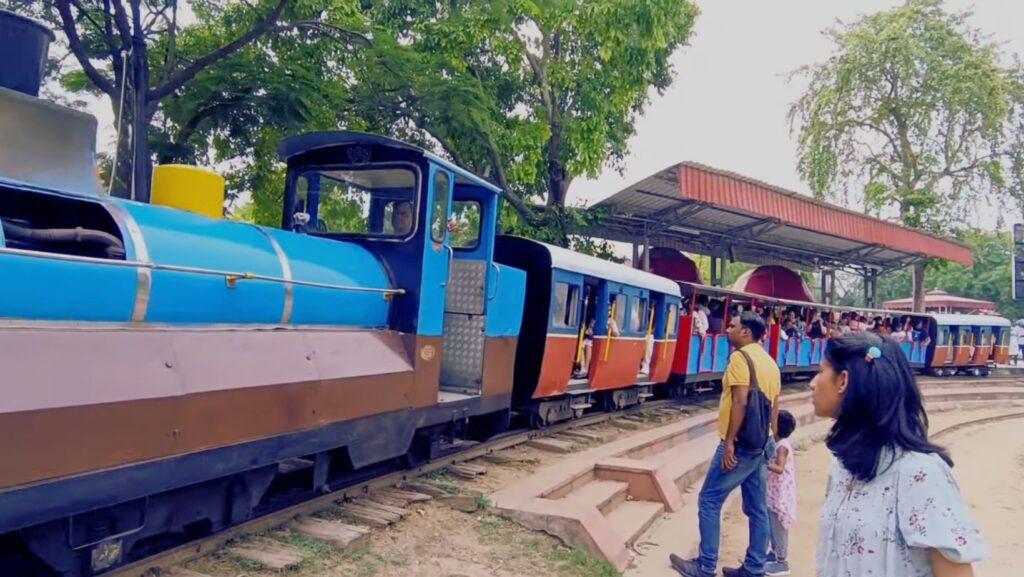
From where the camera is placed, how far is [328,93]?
33.2ft

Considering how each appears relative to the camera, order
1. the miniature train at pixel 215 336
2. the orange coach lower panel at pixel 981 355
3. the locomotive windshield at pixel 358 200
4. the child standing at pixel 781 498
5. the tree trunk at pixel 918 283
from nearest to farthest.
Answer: the miniature train at pixel 215 336, the child standing at pixel 781 498, the locomotive windshield at pixel 358 200, the tree trunk at pixel 918 283, the orange coach lower panel at pixel 981 355

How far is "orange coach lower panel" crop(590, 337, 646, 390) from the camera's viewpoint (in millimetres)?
10461

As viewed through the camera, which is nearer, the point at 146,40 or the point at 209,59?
the point at 209,59

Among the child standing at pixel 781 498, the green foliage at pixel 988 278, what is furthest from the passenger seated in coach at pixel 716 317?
the green foliage at pixel 988 278

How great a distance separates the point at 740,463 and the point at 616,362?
6207 mm

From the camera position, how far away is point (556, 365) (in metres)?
9.19

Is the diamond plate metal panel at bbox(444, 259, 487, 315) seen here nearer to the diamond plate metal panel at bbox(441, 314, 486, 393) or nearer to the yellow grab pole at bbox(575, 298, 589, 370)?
the diamond plate metal panel at bbox(441, 314, 486, 393)

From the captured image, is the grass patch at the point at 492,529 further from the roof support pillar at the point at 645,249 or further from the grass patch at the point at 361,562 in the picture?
the roof support pillar at the point at 645,249

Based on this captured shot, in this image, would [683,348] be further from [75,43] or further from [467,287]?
[75,43]

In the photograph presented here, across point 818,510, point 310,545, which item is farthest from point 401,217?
point 818,510

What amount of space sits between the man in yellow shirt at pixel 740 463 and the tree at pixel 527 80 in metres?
6.91

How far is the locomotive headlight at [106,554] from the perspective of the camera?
3.77 metres

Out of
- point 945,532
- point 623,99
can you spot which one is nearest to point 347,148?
point 945,532

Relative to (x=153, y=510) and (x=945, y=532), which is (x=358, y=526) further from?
(x=945, y=532)
